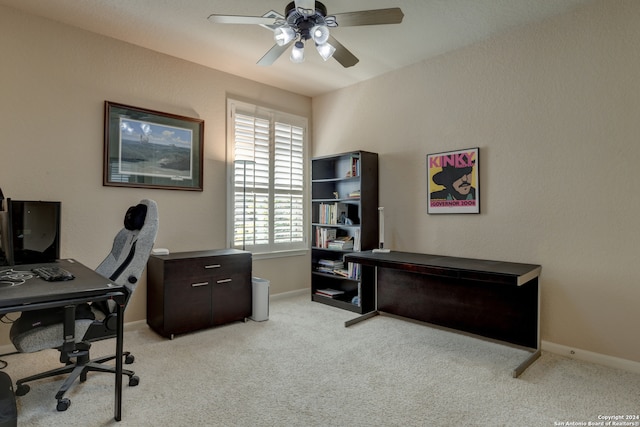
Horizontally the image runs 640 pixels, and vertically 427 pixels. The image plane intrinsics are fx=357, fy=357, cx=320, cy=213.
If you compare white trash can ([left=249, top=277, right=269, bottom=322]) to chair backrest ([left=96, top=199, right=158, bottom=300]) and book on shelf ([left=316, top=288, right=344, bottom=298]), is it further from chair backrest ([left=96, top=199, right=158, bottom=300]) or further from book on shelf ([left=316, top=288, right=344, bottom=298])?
chair backrest ([left=96, top=199, right=158, bottom=300])

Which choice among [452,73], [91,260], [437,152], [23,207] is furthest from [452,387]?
[23,207]

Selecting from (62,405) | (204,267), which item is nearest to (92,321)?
(62,405)

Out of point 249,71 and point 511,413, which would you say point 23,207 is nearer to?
point 249,71

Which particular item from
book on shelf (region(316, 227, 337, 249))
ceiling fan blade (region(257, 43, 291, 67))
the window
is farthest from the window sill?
ceiling fan blade (region(257, 43, 291, 67))

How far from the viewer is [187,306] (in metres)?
3.20

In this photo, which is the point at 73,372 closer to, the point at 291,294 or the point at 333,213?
the point at 291,294

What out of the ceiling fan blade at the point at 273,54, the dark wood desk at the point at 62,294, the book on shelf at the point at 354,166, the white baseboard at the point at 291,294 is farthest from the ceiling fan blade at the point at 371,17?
the white baseboard at the point at 291,294

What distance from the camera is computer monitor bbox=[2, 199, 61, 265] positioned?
268 centimetres

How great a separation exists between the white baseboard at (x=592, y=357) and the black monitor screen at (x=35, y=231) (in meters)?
4.08

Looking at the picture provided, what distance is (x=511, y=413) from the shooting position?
2.00 meters

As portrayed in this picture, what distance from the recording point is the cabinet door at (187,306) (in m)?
3.10

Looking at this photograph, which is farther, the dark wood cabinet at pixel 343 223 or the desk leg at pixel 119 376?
the dark wood cabinet at pixel 343 223

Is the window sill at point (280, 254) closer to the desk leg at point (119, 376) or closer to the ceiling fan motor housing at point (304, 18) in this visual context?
the desk leg at point (119, 376)

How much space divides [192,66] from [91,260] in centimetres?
219
